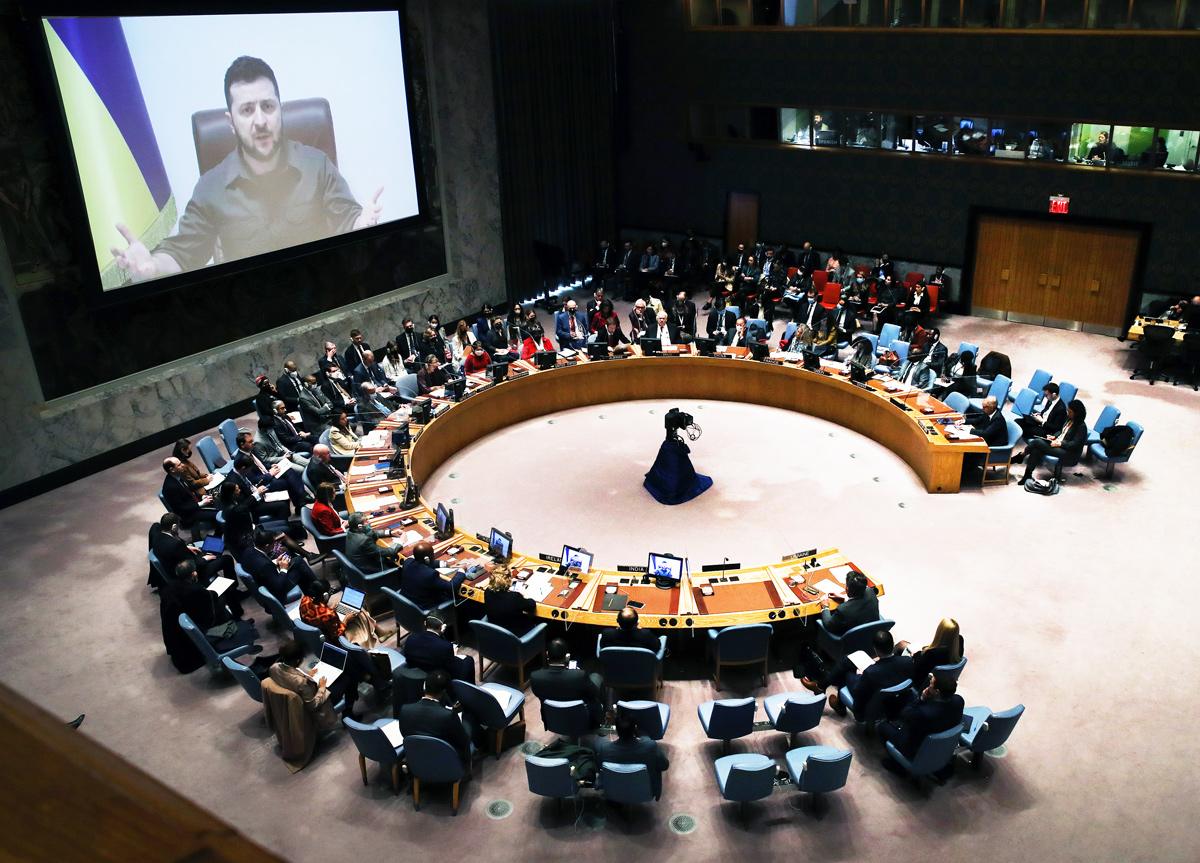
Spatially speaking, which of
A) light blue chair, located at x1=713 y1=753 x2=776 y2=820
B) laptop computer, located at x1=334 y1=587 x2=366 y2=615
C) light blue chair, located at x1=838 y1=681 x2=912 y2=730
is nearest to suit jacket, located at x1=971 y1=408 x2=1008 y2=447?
light blue chair, located at x1=838 y1=681 x2=912 y2=730

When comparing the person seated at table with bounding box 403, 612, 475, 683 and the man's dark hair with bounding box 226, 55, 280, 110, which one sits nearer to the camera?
the person seated at table with bounding box 403, 612, 475, 683

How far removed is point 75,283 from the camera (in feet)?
40.3

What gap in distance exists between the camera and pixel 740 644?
312 inches

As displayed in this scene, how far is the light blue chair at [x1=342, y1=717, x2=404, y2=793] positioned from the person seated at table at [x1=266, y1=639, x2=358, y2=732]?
494 millimetres

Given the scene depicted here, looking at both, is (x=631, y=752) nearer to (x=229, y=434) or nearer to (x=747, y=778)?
(x=747, y=778)

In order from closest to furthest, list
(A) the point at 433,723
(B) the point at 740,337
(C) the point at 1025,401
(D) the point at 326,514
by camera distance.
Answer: (A) the point at 433,723, (D) the point at 326,514, (C) the point at 1025,401, (B) the point at 740,337

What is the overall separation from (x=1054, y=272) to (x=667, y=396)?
730 cm

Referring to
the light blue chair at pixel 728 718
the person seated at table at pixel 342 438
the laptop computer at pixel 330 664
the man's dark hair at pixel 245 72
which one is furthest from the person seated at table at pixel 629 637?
the man's dark hair at pixel 245 72

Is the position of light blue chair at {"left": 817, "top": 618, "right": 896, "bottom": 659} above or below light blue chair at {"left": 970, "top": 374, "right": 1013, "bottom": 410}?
below

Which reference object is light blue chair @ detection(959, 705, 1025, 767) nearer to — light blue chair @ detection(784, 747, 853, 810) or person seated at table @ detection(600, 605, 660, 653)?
light blue chair @ detection(784, 747, 853, 810)

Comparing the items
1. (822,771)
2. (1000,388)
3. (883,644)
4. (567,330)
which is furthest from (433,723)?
(567,330)

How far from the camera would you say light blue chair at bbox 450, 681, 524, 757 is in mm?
7195

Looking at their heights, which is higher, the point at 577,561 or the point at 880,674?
the point at 577,561

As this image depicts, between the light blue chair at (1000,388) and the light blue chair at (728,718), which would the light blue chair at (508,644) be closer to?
the light blue chair at (728,718)
